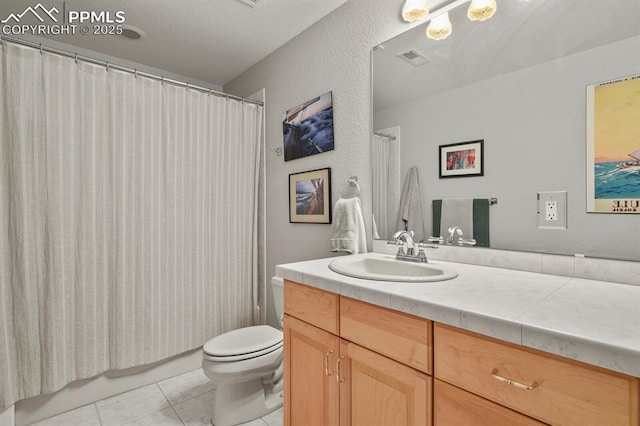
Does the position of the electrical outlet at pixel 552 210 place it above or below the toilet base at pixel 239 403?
above

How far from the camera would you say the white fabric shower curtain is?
166 centimetres

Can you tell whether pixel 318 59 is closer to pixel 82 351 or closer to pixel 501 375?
pixel 501 375

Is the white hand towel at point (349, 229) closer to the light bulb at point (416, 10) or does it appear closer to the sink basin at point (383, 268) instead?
the sink basin at point (383, 268)

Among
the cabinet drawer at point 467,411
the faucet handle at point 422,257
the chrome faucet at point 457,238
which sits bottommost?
the cabinet drawer at point 467,411

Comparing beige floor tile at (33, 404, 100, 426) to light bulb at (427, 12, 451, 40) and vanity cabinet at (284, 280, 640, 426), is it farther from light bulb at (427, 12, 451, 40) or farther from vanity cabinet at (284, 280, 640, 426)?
light bulb at (427, 12, 451, 40)

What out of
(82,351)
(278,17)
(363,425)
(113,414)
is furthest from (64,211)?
(363,425)

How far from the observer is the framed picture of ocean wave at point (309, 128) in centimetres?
195

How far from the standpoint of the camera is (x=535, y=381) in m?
0.67

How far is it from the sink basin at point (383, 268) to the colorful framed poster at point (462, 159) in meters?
0.44

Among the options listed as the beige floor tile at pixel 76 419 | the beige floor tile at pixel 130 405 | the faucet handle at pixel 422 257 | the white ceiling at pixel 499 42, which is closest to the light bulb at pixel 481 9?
the white ceiling at pixel 499 42

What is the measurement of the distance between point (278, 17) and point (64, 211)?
5.66 ft

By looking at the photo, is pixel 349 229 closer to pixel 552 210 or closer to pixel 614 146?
pixel 552 210

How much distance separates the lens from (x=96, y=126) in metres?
1.80

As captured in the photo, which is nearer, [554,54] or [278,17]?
[554,54]
